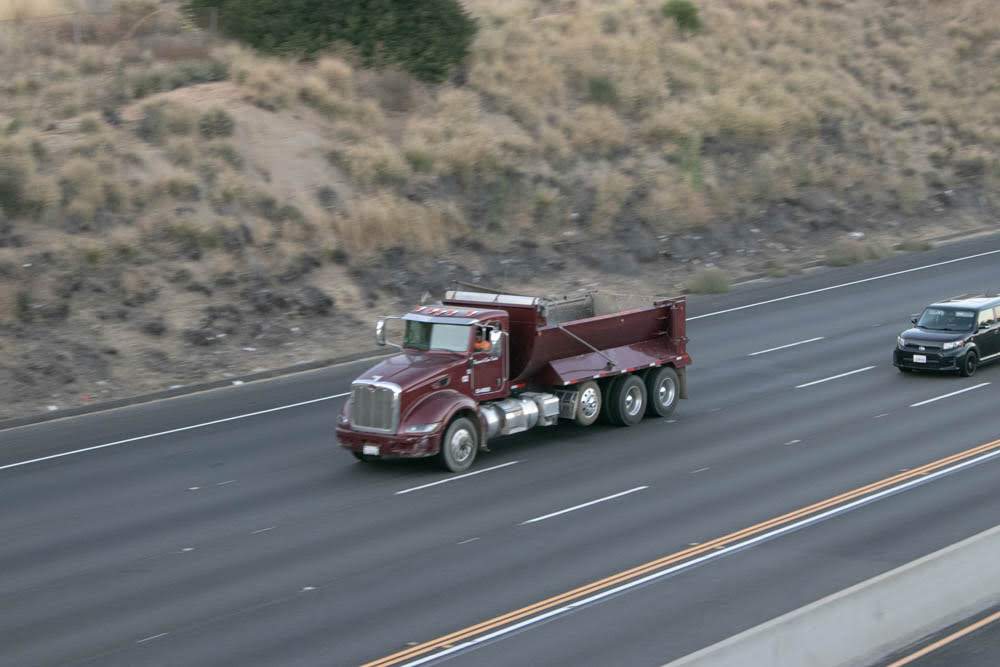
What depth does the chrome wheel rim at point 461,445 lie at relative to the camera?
67.4 feet

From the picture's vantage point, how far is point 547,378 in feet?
73.4

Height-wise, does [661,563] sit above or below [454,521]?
above

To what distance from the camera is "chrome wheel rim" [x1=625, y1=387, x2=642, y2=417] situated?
23406 mm

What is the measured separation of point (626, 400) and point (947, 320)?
26.2ft

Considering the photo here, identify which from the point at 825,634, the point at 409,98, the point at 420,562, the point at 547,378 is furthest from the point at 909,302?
the point at 825,634

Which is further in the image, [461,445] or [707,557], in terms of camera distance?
[461,445]

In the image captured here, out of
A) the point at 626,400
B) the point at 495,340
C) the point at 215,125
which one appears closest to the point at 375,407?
the point at 495,340

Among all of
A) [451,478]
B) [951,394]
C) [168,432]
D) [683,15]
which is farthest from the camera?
[683,15]

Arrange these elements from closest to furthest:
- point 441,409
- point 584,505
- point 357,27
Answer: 1. point 584,505
2. point 441,409
3. point 357,27

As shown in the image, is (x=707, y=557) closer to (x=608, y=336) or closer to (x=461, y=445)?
(x=461, y=445)

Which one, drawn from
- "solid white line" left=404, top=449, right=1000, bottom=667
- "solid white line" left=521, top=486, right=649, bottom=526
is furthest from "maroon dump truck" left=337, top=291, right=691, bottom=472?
"solid white line" left=404, top=449, right=1000, bottom=667

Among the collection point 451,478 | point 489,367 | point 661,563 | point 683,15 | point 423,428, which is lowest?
point 451,478

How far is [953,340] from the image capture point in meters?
26.2

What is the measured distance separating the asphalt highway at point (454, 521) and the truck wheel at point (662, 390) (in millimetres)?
407
